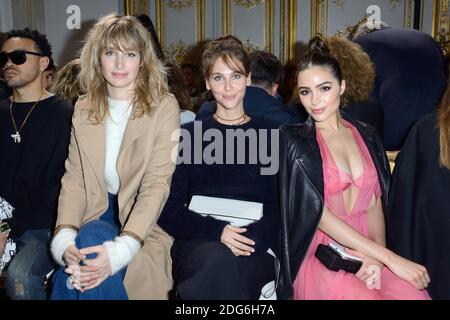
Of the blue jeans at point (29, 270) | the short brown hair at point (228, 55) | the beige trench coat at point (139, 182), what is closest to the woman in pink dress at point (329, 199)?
the short brown hair at point (228, 55)

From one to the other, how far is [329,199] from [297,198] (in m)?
0.12

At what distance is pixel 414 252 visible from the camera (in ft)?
6.24

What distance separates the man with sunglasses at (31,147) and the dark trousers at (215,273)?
702 millimetres

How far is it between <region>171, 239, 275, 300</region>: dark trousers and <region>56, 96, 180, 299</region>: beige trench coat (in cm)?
12

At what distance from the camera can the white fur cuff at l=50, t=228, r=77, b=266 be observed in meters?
1.78

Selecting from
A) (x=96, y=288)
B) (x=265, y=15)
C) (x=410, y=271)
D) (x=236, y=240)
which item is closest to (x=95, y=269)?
(x=96, y=288)

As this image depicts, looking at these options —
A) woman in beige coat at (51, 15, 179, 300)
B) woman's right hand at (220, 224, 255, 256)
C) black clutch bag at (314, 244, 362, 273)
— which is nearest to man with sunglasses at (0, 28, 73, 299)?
woman in beige coat at (51, 15, 179, 300)

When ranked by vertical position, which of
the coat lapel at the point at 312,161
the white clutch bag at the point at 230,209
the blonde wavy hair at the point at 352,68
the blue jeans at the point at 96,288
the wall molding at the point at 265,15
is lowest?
the blue jeans at the point at 96,288

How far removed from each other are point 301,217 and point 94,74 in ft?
3.24

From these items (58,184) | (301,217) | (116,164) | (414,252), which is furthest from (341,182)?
(58,184)

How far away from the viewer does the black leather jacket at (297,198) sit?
1.86 metres

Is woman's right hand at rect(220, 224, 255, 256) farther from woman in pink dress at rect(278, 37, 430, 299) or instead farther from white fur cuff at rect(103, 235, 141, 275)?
white fur cuff at rect(103, 235, 141, 275)

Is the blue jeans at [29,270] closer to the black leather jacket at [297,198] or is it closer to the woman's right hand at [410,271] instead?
the black leather jacket at [297,198]

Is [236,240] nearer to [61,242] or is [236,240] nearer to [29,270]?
[61,242]
